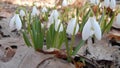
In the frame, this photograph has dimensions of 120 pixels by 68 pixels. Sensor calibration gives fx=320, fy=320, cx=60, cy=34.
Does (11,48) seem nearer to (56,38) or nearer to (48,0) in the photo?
(56,38)

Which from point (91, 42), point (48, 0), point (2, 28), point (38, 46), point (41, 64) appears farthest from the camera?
point (48, 0)

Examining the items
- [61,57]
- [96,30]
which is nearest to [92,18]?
[96,30]

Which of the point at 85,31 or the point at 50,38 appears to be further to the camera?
the point at 50,38

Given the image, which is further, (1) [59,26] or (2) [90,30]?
(1) [59,26]

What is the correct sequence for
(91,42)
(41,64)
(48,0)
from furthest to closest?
1. (48,0)
2. (91,42)
3. (41,64)

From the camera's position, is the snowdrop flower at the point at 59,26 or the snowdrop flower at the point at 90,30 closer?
the snowdrop flower at the point at 90,30

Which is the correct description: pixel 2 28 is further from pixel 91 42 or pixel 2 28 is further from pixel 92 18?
pixel 92 18

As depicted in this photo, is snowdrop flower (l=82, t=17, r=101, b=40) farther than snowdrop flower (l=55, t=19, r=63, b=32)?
No

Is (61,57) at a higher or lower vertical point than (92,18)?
lower

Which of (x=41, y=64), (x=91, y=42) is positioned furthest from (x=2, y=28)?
(x=41, y=64)
